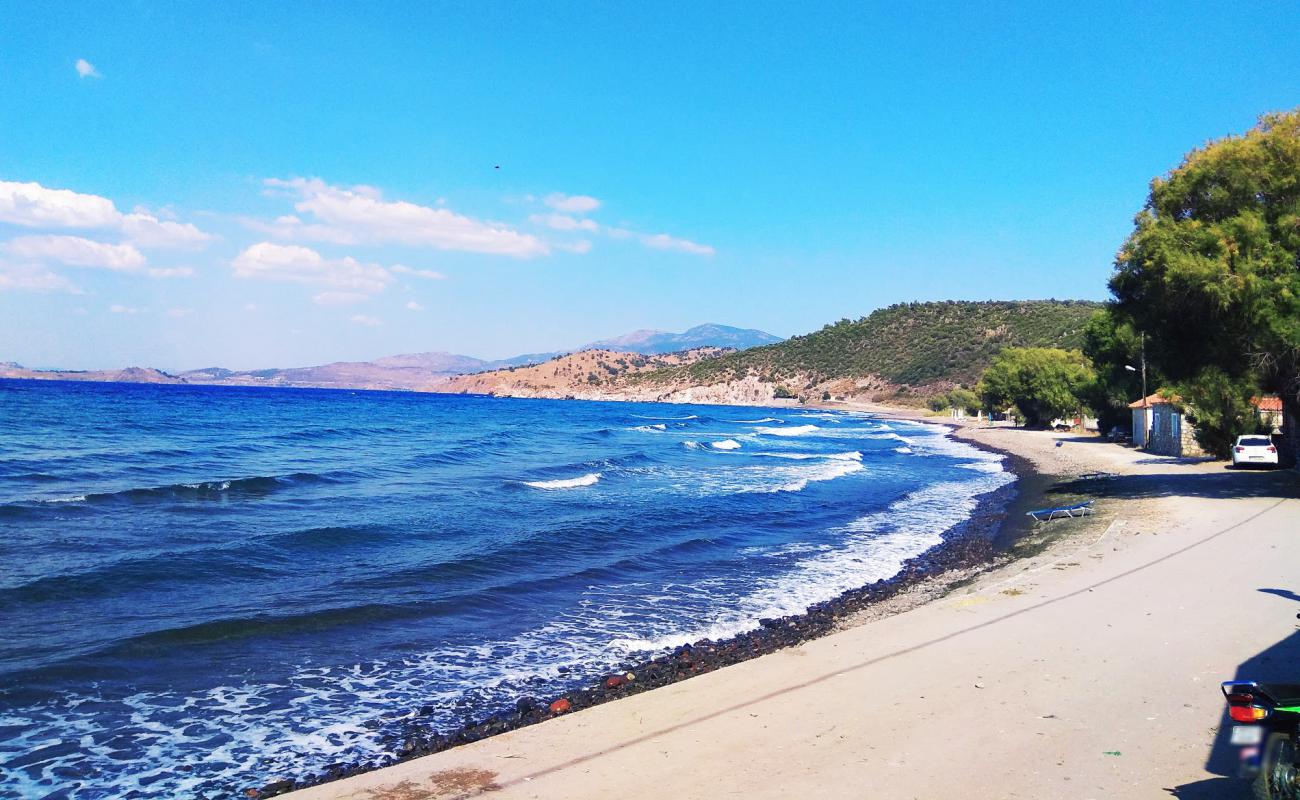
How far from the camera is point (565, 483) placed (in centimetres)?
2948

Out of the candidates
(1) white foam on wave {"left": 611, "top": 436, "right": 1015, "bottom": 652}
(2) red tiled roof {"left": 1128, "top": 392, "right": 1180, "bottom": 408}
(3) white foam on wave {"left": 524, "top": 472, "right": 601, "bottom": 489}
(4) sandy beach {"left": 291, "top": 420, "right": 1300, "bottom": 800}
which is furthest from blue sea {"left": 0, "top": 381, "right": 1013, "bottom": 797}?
(2) red tiled roof {"left": 1128, "top": 392, "right": 1180, "bottom": 408}

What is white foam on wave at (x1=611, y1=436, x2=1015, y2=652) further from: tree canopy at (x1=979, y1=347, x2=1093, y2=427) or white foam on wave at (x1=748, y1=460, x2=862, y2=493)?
tree canopy at (x1=979, y1=347, x2=1093, y2=427)

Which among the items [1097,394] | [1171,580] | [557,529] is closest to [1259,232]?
[1171,580]

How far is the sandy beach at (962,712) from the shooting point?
18.3 ft

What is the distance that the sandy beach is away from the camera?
558cm

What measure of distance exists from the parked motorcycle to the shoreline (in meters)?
5.62

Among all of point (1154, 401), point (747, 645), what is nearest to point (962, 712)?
point (747, 645)

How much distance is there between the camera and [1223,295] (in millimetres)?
19422

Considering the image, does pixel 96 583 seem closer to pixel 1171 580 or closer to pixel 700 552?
pixel 700 552

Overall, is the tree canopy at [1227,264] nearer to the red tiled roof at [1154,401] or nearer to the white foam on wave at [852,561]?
the white foam on wave at [852,561]

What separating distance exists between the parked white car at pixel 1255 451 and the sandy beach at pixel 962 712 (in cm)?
1843

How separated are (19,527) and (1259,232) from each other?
2927 cm

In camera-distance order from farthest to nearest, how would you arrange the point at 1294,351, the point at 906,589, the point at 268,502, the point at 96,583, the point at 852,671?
the point at 268,502 → the point at 1294,351 → the point at 906,589 → the point at 96,583 → the point at 852,671

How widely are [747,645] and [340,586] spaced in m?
7.05
